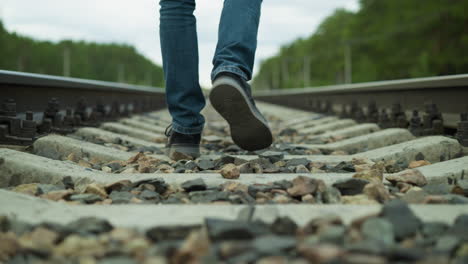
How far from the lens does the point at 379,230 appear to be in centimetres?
128

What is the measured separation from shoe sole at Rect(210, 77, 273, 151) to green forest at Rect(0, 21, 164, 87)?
127 ft

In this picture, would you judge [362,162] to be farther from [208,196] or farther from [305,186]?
[208,196]

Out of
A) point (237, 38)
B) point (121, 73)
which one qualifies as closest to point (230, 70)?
point (237, 38)

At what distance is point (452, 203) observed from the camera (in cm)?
171

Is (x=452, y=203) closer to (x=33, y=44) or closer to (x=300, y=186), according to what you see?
(x=300, y=186)

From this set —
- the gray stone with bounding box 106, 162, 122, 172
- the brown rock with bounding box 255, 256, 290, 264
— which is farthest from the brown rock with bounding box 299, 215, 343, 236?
the gray stone with bounding box 106, 162, 122, 172

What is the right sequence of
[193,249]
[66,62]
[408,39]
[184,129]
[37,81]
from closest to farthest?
1. [193,249]
2. [184,129]
3. [37,81]
4. [408,39]
5. [66,62]

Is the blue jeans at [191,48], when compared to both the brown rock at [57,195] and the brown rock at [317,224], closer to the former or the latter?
the brown rock at [57,195]

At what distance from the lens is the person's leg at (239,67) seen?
97.8 inches

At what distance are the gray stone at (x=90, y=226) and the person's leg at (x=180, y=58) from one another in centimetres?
154

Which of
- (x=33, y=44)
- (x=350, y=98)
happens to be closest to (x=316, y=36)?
(x=33, y=44)

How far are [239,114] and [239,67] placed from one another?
0.24 metres

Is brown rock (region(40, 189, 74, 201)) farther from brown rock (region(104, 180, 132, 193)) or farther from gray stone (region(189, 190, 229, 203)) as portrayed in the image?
gray stone (region(189, 190, 229, 203))

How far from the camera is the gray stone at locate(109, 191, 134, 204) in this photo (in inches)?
72.9
